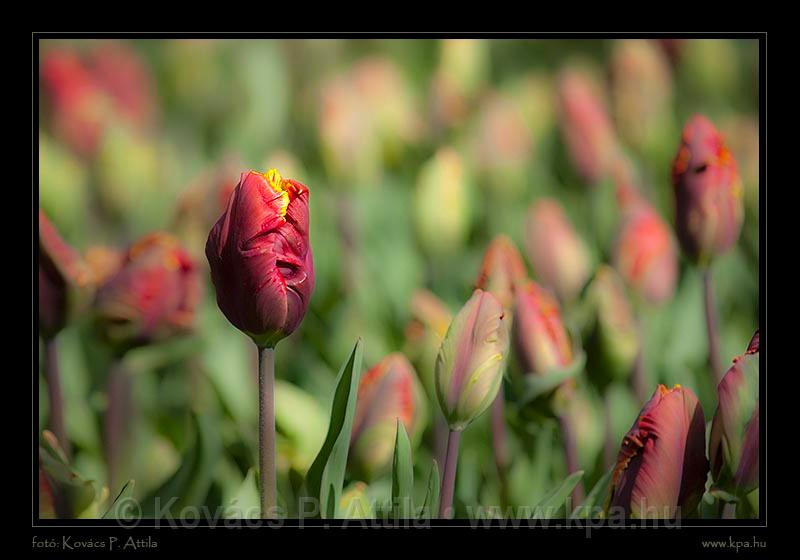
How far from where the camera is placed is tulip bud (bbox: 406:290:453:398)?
92cm

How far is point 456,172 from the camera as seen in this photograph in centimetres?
109

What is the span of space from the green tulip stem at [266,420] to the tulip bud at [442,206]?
0.40m

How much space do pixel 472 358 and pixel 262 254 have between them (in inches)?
6.2

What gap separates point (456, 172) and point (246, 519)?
40cm

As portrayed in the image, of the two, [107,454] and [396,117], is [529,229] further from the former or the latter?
[107,454]

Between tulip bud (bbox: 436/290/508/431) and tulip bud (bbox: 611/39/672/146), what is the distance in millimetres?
665

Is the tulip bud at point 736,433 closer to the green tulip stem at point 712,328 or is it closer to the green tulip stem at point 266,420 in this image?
the green tulip stem at point 712,328

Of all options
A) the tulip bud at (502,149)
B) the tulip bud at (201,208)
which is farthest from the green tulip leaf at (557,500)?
the tulip bud at (502,149)

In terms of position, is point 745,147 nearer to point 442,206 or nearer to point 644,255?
point 644,255

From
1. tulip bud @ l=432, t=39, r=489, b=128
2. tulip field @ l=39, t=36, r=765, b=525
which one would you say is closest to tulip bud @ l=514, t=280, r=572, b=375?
tulip field @ l=39, t=36, r=765, b=525

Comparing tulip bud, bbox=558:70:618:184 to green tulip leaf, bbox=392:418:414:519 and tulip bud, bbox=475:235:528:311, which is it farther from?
green tulip leaf, bbox=392:418:414:519

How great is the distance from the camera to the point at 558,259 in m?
1.08
